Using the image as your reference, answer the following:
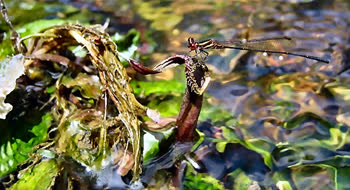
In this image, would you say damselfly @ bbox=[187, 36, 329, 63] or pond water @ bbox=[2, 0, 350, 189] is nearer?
pond water @ bbox=[2, 0, 350, 189]

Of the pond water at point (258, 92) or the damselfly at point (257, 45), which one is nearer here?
the pond water at point (258, 92)

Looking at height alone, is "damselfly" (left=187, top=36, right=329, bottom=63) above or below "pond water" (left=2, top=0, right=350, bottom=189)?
above

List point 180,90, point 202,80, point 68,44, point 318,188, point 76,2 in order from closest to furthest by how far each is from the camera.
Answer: point 202,80 < point 318,188 < point 68,44 < point 180,90 < point 76,2

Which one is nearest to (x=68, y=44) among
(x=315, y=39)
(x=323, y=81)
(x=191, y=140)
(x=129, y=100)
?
(x=129, y=100)

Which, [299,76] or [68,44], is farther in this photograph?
[299,76]

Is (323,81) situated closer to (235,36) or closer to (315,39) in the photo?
(315,39)

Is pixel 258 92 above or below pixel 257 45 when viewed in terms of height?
below

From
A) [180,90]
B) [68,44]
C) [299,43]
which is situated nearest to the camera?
[68,44]

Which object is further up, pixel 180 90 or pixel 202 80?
pixel 202 80
